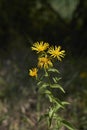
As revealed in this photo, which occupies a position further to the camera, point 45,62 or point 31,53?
point 31,53

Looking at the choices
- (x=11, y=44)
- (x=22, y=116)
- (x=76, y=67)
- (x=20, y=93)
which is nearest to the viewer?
(x=22, y=116)

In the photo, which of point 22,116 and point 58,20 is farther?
point 58,20

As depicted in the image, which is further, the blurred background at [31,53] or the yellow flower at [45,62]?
the blurred background at [31,53]

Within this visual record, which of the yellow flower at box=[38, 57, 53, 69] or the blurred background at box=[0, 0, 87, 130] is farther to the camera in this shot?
the blurred background at box=[0, 0, 87, 130]

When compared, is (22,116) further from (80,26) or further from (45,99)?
(80,26)

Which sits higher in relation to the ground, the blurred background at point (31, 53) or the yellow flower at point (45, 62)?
the blurred background at point (31, 53)

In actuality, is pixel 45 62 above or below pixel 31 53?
below

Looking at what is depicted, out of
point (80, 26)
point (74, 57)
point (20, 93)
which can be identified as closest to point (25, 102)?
point (20, 93)

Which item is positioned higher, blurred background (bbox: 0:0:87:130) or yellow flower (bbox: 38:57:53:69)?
blurred background (bbox: 0:0:87:130)
